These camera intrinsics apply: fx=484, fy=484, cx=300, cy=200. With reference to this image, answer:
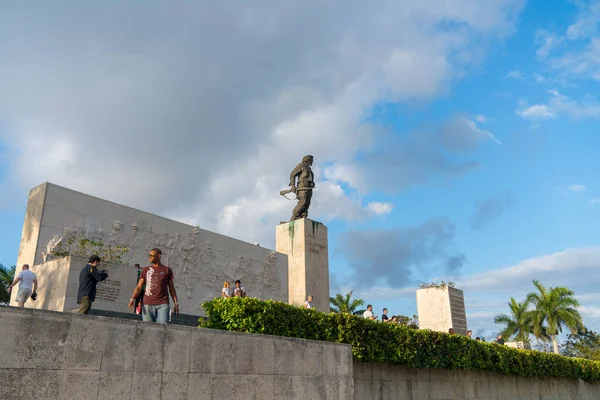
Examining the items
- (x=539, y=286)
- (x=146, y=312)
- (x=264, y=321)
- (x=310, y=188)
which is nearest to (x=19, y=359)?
(x=146, y=312)

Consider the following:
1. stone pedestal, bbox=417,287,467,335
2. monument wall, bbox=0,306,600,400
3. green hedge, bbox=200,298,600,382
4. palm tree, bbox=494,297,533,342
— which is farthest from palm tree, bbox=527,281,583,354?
monument wall, bbox=0,306,600,400

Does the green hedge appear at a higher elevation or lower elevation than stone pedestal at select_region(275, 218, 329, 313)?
lower

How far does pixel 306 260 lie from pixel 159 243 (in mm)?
4622

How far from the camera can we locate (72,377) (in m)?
4.99

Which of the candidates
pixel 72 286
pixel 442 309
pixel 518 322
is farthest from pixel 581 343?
pixel 72 286

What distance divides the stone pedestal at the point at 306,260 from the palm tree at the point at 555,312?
24.6 m

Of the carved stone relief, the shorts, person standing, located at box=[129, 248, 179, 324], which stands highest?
the carved stone relief

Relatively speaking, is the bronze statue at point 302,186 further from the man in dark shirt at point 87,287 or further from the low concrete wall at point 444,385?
the man in dark shirt at point 87,287

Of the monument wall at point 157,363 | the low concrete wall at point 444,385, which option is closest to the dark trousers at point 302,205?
the low concrete wall at point 444,385

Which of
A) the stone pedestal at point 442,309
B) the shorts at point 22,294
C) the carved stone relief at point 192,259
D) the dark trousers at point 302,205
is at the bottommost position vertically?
the shorts at point 22,294

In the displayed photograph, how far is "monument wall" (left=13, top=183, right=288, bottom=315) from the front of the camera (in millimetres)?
12695

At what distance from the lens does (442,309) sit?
21031mm

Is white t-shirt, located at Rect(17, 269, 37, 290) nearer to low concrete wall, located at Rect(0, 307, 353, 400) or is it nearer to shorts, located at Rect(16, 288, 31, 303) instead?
shorts, located at Rect(16, 288, 31, 303)

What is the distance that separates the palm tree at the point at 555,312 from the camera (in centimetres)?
3253
